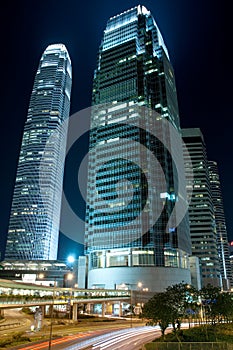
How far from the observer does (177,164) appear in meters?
160

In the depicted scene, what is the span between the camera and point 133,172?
148625mm

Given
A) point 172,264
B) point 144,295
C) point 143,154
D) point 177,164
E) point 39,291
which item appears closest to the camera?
point 39,291

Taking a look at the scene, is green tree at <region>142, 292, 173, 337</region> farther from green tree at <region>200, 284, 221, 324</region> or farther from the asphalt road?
green tree at <region>200, 284, 221, 324</region>

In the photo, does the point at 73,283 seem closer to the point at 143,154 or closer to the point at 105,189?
the point at 105,189

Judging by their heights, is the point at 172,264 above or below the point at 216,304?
above

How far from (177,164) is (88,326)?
107 meters

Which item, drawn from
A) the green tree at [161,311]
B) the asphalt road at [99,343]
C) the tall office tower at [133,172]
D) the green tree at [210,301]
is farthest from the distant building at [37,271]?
the green tree at [161,311]

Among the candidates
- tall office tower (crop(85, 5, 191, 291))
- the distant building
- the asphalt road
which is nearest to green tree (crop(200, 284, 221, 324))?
the asphalt road

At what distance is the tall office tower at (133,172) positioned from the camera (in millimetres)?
133500

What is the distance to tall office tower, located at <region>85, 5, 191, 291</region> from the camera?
438ft

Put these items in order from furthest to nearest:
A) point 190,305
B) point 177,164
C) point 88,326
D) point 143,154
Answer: point 177,164 < point 143,154 < point 88,326 < point 190,305

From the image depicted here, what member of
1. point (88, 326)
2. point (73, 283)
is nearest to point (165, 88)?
point (73, 283)

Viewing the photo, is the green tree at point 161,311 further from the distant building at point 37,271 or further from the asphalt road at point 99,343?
the distant building at point 37,271

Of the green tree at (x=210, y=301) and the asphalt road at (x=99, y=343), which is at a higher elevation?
the green tree at (x=210, y=301)
